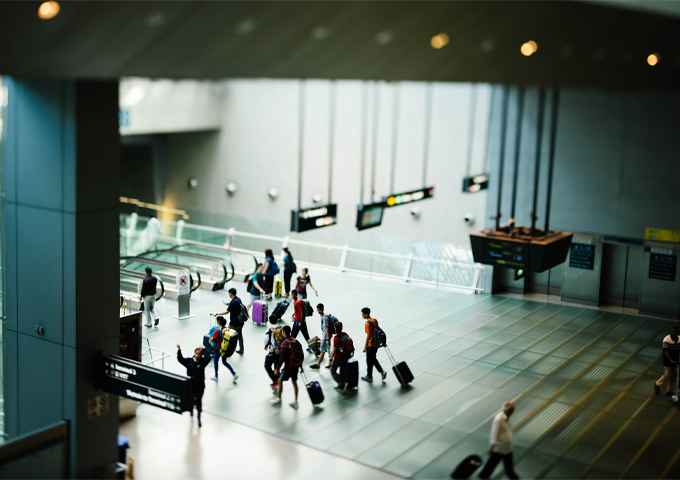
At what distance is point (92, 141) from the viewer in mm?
7859

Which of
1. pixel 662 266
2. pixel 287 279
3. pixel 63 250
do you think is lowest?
pixel 287 279

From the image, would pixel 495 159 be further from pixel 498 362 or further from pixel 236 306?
pixel 236 306

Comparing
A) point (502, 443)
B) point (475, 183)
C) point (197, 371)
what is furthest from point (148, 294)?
point (502, 443)

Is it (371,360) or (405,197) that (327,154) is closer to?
(405,197)

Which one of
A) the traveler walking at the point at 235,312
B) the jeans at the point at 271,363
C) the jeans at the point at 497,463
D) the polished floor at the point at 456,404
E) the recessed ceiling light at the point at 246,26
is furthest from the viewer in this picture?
the traveler walking at the point at 235,312

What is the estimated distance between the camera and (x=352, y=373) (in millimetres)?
11398

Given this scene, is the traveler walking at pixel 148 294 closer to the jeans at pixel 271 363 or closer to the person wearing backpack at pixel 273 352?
the person wearing backpack at pixel 273 352

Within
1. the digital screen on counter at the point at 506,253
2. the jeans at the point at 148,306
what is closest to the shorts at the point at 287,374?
the digital screen on counter at the point at 506,253

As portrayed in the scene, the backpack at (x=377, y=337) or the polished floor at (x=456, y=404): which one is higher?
the backpack at (x=377, y=337)

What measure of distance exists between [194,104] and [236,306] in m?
14.4

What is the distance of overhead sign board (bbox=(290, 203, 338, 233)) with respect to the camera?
1238 centimetres

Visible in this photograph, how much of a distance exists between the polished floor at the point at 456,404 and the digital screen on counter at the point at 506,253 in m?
2.10

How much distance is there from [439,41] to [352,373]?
20.9 feet

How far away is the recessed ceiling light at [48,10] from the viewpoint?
511cm
